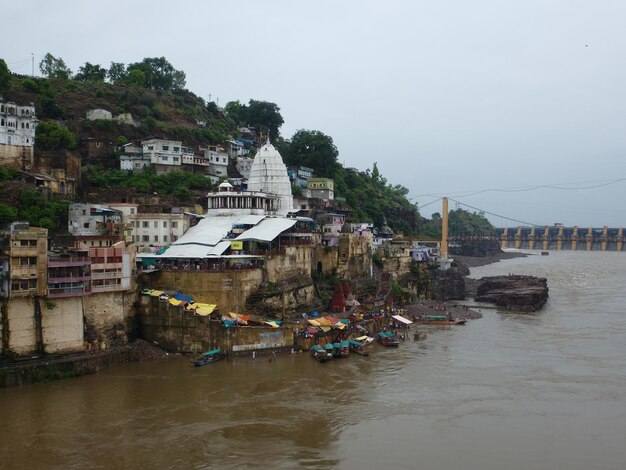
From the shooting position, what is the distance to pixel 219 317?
30.2 m

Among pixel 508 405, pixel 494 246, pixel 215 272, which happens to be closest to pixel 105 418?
pixel 215 272

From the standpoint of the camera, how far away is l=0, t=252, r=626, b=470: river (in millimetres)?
18797

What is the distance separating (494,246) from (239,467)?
329 ft

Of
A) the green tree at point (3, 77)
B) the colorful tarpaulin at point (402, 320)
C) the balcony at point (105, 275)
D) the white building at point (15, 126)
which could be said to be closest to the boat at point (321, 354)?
the colorful tarpaulin at point (402, 320)

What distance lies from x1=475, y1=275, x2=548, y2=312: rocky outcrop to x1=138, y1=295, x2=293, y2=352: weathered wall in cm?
2386

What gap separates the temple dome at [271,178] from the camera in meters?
46.5

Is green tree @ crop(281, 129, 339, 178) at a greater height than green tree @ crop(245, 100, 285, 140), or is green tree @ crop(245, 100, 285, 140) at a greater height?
green tree @ crop(245, 100, 285, 140)

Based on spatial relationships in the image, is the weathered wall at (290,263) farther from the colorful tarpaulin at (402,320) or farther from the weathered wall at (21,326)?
the weathered wall at (21,326)

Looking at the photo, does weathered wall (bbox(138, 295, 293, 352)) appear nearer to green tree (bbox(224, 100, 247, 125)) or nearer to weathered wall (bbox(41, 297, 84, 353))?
weathered wall (bbox(41, 297, 84, 353))

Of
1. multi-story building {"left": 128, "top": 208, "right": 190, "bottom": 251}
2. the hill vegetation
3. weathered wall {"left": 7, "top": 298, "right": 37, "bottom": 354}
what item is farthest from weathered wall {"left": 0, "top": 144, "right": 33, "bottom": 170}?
weathered wall {"left": 7, "top": 298, "right": 37, "bottom": 354}

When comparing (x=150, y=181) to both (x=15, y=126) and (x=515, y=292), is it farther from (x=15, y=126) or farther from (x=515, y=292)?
(x=515, y=292)

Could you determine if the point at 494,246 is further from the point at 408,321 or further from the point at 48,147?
the point at 48,147

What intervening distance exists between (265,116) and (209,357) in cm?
4674

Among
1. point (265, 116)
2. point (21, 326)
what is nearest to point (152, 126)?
point (265, 116)
